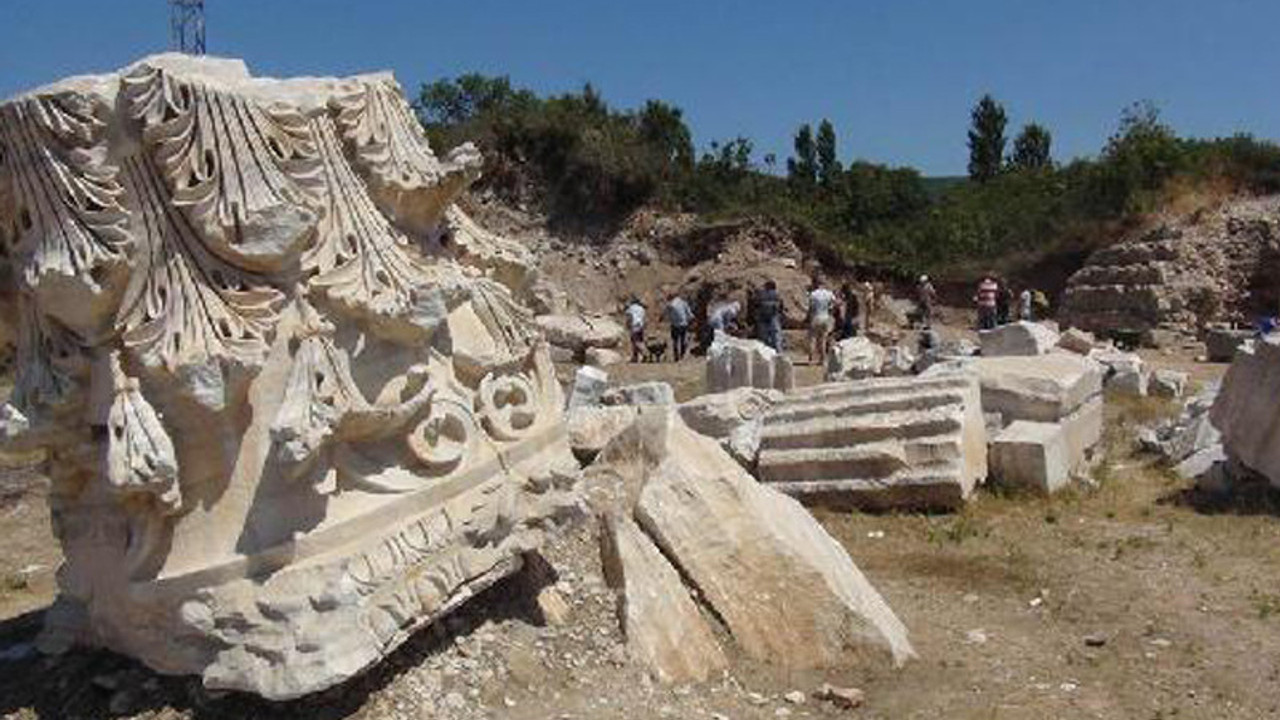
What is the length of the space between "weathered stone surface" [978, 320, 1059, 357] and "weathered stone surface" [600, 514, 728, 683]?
8.76 meters

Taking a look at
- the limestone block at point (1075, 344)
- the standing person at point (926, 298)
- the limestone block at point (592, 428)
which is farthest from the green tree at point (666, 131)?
the limestone block at point (592, 428)

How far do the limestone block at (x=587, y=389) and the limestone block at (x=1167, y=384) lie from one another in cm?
508

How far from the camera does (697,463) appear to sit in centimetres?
568

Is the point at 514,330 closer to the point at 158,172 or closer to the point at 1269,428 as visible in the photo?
the point at 158,172

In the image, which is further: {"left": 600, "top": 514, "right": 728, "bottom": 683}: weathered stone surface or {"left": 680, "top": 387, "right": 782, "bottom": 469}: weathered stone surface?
{"left": 680, "top": 387, "right": 782, "bottom": 469}: weathered stone surface

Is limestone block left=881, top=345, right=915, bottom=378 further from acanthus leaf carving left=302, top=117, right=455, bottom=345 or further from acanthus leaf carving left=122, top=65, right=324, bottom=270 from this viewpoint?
acanthus leaf carving left=122, top=65, right=324, bottom=270

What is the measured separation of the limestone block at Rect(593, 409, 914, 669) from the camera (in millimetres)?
5129

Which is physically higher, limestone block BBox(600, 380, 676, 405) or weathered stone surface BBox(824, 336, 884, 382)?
limestone block BBox(600, 380, 676, 405)

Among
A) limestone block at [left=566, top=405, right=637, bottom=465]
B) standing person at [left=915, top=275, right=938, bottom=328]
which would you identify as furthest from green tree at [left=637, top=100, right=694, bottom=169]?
limestone block at [left=566, top=405, right=637, bottom=465]

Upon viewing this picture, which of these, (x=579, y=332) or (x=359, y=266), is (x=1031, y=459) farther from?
(x=579, y=332)

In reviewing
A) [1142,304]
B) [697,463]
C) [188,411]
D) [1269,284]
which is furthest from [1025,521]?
[1269,284]

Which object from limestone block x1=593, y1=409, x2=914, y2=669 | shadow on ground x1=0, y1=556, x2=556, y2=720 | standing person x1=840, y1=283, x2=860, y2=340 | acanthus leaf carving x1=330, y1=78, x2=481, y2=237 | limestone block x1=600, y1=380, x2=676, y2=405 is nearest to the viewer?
shadow on ground x1=0, y1=556, x2=556, y2=720

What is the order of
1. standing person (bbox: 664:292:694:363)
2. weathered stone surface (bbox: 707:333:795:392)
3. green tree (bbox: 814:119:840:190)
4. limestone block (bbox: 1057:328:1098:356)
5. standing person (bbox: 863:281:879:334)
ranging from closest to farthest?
weathered stone surface (bbox: 707:333:795:392) < limestone block (bbox: 1057:328:1098:356) < standing person (bbox: 664:292:694:363) < standing person (bbox: 863:281:879:334) < green tree (bbox: 814:119:840:190)

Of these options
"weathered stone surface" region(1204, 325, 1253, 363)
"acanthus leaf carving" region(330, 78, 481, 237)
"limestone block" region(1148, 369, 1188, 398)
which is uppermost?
"acanthus leaf carving" region(330, 78, 481, 237)
